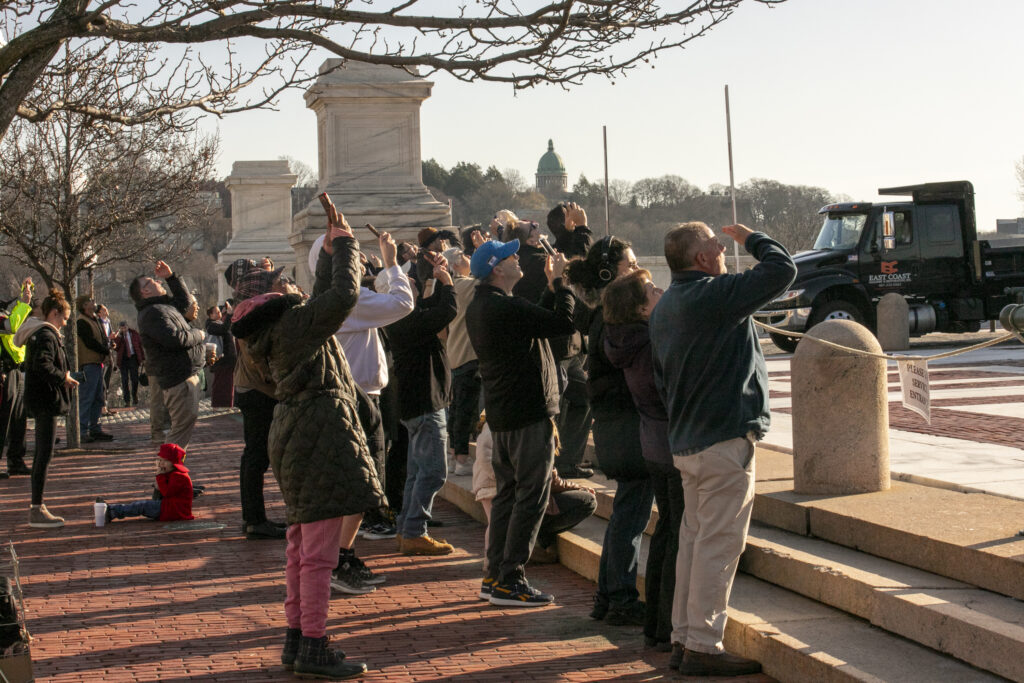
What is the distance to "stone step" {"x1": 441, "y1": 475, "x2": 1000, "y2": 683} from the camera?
4.88m

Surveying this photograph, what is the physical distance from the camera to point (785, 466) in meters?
8.18

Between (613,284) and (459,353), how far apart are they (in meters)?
3.76

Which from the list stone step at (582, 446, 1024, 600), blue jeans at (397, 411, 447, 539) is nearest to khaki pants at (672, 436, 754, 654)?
stone step at (582, 446, 1024, 600)

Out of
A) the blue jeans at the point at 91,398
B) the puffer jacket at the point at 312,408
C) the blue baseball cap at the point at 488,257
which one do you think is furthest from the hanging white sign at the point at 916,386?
the blue jeans at the point at 91,398

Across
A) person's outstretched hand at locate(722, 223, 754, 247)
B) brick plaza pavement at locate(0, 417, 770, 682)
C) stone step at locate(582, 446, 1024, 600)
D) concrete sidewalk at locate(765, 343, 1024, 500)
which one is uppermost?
person's outstretched hand at locate(722, 223, 754, 247)

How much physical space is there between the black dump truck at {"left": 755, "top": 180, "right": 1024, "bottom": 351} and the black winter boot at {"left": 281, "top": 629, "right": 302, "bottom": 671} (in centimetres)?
1846

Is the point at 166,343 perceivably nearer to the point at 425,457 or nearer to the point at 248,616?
the point at 425,457

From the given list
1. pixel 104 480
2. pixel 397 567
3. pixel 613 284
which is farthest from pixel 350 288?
pixel 104 480

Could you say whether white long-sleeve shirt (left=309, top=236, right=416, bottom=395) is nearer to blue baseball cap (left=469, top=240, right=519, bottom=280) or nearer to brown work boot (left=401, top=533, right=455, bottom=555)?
blue baseball cap (left=469, top=240, right=519, bottom=280)

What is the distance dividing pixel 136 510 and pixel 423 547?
9.39ft

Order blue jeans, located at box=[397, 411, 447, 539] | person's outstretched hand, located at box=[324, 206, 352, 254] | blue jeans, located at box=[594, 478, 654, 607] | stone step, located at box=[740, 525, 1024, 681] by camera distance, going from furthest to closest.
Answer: blue jeans, located at box=[397, 411, 447, 539] → blue jeans, located at box=[594, 478, 654, 607] → person's outstretched hand, located at box=[324, 206, 352, 254] → stone step, located at box=[740, 525, 1024, 681]

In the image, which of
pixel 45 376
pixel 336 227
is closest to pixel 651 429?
pixel 336 227

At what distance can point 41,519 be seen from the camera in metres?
9.64

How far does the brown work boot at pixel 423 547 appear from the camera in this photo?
325 inches
